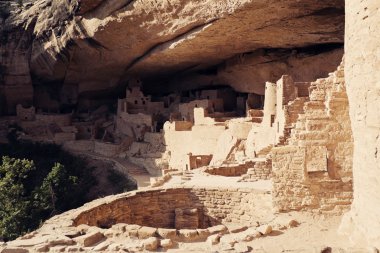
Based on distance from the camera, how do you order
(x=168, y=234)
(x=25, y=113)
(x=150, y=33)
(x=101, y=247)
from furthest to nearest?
(x=25, y=113) < (x=150, y=33) < (x=168, y=234) < (x=101, y=247)

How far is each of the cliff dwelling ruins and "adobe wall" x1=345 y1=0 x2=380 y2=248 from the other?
3 cm

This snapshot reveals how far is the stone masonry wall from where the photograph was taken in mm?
7863

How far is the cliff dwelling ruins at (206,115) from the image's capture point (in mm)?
6816

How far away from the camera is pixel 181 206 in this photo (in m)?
10.5

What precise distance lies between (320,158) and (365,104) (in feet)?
7.36

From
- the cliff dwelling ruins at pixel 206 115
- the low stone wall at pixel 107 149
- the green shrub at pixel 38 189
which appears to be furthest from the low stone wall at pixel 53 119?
the low stone wall at pixel 107 149

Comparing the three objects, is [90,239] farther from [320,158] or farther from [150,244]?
[320,158]

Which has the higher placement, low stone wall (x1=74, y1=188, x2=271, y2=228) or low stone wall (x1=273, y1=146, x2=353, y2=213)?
low stone wall (x1=273, y1=146, x2=353, y2=213)

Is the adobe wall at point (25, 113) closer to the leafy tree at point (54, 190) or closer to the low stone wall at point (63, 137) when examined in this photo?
the low stone wall at point (63, 137)

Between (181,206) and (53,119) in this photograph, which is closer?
(181,206)

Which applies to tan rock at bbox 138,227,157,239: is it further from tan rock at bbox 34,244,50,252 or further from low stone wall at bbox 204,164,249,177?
low stone wall at bbox 204,164,249,177

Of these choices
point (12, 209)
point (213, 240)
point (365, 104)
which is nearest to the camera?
point (365, 104)

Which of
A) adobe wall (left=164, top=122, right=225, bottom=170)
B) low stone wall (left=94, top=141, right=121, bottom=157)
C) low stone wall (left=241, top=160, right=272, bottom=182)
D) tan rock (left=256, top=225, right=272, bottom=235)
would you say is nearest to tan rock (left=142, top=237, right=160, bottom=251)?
tan rock (left=256, top=225, right=272, bottom=235)

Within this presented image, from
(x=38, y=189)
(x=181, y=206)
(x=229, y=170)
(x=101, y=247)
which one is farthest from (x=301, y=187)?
(x=38, y=189)
